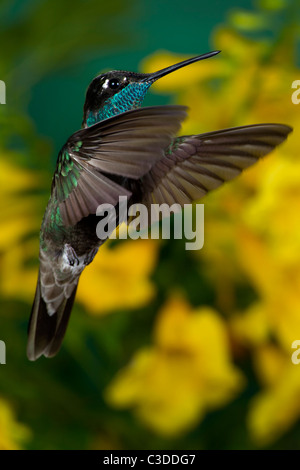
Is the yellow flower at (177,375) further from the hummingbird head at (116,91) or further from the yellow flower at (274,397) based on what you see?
the hummingbird head at (116,91)

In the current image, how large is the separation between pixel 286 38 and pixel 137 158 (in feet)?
0.74

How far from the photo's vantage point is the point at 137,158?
126mm

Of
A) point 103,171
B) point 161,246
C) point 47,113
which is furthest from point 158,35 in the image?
point 103,171

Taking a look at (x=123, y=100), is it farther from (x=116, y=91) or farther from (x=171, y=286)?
(x=171, y=286)

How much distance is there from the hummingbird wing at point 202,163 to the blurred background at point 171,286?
0.13 m

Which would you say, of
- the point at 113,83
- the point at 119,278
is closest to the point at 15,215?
the point at 119,278

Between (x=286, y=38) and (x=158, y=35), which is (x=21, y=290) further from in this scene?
(x=158, y=35)

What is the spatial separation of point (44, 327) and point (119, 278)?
15 cm

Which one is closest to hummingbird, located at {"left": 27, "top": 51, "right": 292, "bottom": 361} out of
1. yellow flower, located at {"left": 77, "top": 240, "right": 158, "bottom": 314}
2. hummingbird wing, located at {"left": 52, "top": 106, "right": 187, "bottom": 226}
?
hummingbird wing, located at {"left": 52, "top": 106, "right": 187, "bottom": 226}

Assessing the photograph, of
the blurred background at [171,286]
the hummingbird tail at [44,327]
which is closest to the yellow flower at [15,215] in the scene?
the blurred background at [171,286]

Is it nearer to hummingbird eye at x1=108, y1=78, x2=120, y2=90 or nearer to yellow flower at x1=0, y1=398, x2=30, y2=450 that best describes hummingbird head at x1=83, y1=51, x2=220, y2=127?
hummingbird eye at x1=108, y1=78, x2=120, y2=90

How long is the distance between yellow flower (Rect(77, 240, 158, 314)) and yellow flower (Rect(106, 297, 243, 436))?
0.04 meters

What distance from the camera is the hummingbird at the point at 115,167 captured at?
0.41 feet

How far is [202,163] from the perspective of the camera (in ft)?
0.66
